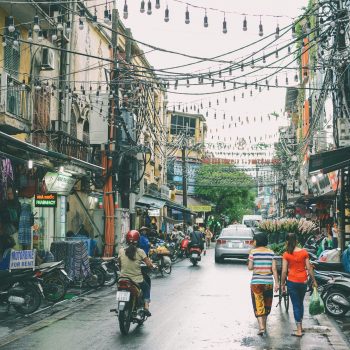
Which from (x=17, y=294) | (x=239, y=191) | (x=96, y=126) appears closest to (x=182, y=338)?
(x=17, y=294)

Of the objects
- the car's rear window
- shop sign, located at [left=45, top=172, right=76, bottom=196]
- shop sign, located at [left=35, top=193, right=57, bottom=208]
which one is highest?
shop sign, located at [left=45, top=172, right=76, bottom=196]

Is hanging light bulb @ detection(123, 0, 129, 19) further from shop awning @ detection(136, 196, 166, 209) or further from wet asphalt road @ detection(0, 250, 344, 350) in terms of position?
shop awning @ detection(136, 196, 166, 209)

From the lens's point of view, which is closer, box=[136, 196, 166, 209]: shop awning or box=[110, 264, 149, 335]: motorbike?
box=[110, 264, 149, 335]: motorbike

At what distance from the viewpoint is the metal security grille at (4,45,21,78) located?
17.5 meters

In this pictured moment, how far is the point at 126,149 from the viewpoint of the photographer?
25953mm

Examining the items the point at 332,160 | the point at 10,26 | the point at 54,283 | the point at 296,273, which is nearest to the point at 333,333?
the point at 296,273

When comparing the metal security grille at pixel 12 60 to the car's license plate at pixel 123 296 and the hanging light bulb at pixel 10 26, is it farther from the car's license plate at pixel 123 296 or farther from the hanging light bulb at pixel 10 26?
the car's license plate at pixel 123 296

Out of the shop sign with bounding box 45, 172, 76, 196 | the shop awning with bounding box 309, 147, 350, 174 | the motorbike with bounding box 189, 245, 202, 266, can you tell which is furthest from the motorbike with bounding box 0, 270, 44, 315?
the motorbike with bounding box 189, 245, 202, 266

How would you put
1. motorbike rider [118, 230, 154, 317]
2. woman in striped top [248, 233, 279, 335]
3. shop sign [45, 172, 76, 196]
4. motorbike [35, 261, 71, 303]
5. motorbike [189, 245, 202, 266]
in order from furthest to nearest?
1. motorbike [189, 245, 202, 266]
2. shop sign [45, 172, 76, 196]
3. motorbike [35, 261, 71, 303]
4. motorbike rider [118, 230, 154, 317]
5. woman in striped top [248, 233, 279, 335]

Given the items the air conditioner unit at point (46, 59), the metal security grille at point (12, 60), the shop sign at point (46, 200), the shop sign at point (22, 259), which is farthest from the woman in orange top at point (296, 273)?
the air conditioner unit at point (46, 59)

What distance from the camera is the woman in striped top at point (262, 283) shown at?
9328 millimetres

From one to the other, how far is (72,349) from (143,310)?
202cm

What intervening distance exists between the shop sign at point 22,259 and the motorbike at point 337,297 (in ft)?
21.0

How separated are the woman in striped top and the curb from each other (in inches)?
42.7
